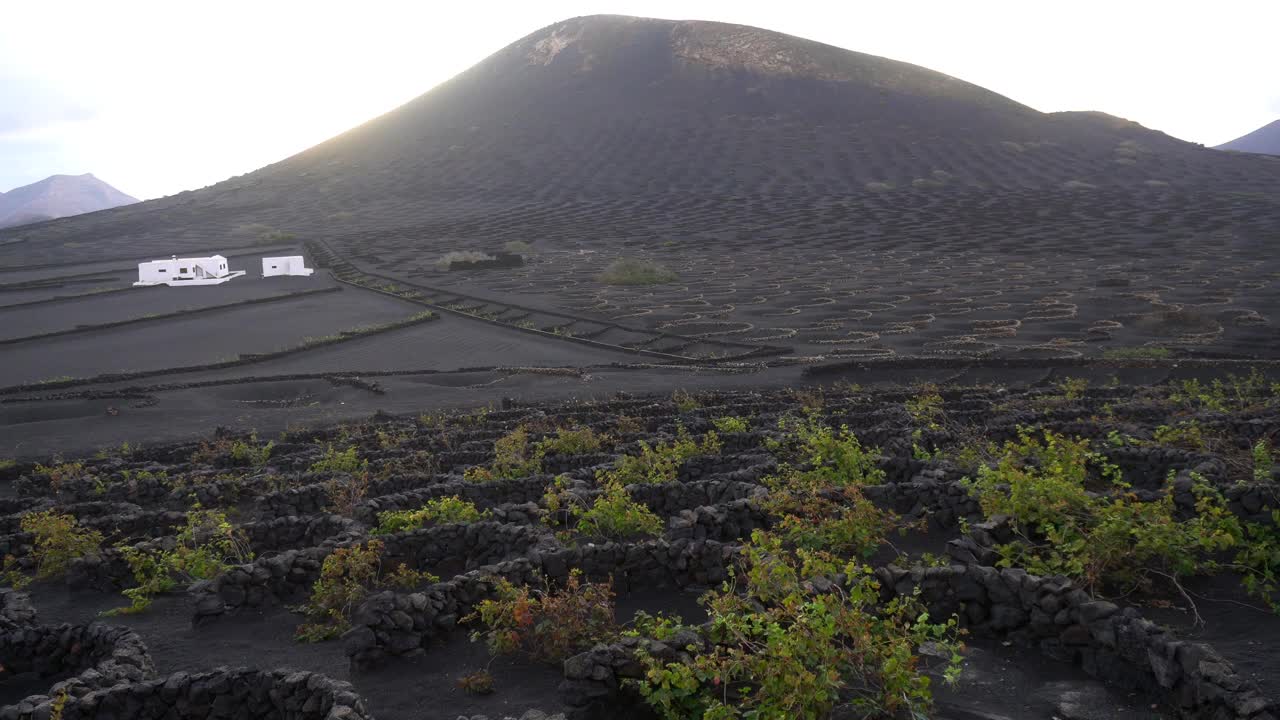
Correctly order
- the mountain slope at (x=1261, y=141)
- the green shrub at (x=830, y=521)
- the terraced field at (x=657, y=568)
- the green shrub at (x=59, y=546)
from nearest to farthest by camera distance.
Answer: the terraced field at (x=657, y=568) → the green shrub at (x=830, y=521) → the green shrub at (x=59, y=546) → the mountain slope at (x=1261, y=141)

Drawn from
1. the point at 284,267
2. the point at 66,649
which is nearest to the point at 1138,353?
the point at 66,649

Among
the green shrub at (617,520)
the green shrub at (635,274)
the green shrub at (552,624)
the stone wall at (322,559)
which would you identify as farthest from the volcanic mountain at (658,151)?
the green shrub at (552,624)

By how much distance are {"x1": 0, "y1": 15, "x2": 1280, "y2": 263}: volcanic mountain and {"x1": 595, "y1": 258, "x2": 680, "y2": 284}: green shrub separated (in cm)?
1874

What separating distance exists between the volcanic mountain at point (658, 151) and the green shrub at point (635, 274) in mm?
18738

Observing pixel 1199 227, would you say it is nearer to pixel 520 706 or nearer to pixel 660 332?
pixel 660 332

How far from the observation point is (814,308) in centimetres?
3484

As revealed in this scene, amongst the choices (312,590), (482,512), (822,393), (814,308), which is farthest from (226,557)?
(814,308)

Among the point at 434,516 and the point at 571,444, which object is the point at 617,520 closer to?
the point at 434,516

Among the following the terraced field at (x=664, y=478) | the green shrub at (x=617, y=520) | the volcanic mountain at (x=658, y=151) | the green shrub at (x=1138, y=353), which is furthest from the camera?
the volcanic mountain at (x=658, y=151)

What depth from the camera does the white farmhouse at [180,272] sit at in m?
47.6

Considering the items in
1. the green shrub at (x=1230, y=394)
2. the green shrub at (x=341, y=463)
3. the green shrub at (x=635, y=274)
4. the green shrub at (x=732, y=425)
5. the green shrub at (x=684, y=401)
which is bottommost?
the green shrub at (x=341, y=463)

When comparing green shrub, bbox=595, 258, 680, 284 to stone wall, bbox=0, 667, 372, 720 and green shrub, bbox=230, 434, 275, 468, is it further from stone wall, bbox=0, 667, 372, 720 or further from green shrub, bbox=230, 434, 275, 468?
stone wall, bbox=0, 667, 372, 720

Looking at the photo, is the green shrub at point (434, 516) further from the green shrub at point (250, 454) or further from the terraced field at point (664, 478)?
the green shrub at point (250, 454)

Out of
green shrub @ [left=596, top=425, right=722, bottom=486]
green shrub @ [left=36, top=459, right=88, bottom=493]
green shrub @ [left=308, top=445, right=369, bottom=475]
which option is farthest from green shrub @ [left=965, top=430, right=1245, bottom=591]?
green shrub @ [left=36, top=459, right=88, bottom=493]
